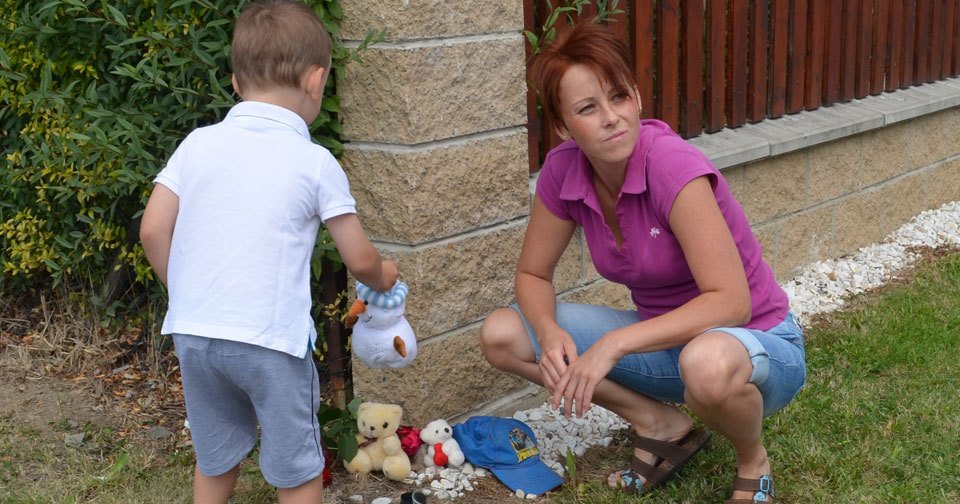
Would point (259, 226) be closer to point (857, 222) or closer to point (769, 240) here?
point (769, 240)

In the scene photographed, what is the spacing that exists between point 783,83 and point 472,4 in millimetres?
2349

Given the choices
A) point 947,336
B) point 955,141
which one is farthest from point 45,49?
point 955,141

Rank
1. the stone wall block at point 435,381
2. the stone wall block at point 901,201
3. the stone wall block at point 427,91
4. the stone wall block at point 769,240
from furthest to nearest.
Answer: the stone wall block at point 901,201, the stone wall block at point 769,240, the stone wall block at point 435,381, the stone wall block at point 427,91

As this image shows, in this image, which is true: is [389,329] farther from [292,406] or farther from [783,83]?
[783,83]

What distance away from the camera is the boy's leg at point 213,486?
2557 mm

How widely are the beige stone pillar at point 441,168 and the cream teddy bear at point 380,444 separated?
0.17 m

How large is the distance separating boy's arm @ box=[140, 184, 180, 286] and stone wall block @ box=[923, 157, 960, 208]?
477cm

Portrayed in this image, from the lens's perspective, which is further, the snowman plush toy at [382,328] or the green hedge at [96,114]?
the green hedge at [96,114]

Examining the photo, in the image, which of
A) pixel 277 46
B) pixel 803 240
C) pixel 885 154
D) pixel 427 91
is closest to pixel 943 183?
pixel 885 154

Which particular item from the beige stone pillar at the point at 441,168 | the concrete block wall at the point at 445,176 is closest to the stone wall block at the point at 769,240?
the concrete block wall at the point at 445,176

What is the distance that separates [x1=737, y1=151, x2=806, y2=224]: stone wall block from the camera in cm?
461

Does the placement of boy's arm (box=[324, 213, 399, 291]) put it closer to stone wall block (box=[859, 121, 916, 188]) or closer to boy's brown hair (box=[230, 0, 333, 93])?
boy's brown hair (box=[230, 0, 333, 93])

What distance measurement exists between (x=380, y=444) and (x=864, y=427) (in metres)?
1.48

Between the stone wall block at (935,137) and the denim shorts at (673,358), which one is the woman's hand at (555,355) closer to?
the denim shorts at (673,358)
